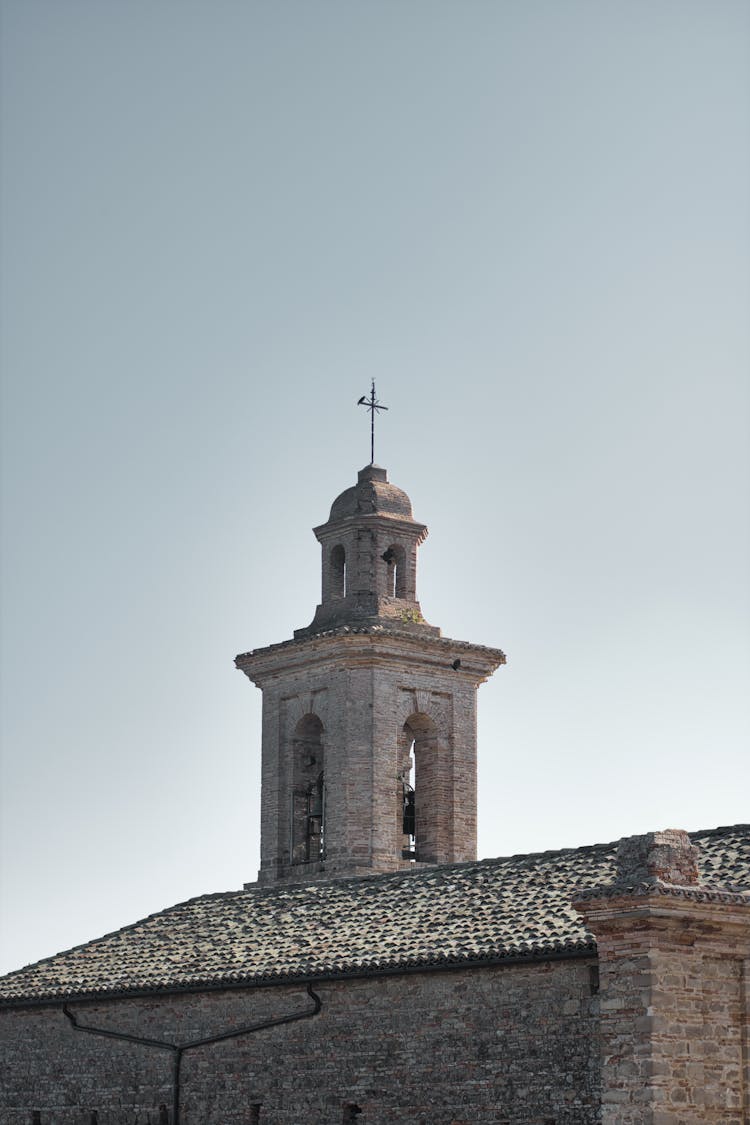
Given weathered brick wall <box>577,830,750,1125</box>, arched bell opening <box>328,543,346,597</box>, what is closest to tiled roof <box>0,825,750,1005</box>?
weathered brick wall <box>577,830,750,1125</box>

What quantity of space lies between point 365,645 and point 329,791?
222 cm

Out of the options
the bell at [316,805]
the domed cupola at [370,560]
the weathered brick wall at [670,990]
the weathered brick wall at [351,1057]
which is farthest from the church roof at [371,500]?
the weathered brick wall at [670,990]

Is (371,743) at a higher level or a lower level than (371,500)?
lower

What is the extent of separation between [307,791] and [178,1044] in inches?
260

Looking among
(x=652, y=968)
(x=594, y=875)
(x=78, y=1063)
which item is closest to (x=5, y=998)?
(x=78, y=1063)

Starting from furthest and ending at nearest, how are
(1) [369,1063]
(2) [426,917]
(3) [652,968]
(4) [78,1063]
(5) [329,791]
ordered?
(5) [329,791] < (4) [78,1063] < (2) [426,917] < (1) [369,1063] < (3) [652,968]

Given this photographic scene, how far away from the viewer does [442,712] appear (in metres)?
30.0

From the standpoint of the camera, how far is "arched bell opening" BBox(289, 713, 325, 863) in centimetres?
2973

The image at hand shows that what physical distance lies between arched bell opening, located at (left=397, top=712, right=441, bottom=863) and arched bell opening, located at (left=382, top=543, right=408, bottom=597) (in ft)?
6.57

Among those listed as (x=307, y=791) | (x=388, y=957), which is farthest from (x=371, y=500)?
(x=388, y=957)

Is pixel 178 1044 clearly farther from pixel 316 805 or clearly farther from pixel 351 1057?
pixel 316 805

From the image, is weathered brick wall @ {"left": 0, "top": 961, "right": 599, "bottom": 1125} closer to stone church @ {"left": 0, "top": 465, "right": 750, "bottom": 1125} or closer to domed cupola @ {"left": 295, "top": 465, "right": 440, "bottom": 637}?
stone church @ {"left": 0, "top": 465, "right": 750, "bottom": 1125}

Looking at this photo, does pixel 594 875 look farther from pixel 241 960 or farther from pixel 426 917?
pixel 241 960

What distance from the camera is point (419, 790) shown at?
29812 mm
